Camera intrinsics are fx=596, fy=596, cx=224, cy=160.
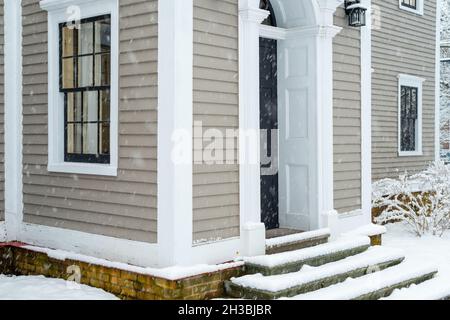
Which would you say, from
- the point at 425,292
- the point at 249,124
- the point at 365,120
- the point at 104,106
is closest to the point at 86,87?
the point at 104,106

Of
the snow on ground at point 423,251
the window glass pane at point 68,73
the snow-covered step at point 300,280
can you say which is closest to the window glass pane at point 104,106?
the window glass pane at point 68,73

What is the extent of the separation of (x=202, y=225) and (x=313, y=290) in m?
1.34

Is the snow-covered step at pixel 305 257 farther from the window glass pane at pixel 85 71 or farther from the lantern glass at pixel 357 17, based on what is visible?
the lantern glass at pixel 357 17

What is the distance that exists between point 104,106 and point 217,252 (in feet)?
6.83

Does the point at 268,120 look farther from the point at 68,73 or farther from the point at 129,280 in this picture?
the point at 129,280

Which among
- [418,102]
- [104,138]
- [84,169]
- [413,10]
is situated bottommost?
[84,169]

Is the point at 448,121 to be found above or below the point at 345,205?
above

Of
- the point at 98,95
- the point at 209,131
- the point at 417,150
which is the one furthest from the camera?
the point at 417,150

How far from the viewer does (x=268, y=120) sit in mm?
7758

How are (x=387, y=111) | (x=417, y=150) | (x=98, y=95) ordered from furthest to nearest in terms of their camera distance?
(x=417, y=150), (x=387, y=111), (x=98, y=95)

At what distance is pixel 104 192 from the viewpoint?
657cm

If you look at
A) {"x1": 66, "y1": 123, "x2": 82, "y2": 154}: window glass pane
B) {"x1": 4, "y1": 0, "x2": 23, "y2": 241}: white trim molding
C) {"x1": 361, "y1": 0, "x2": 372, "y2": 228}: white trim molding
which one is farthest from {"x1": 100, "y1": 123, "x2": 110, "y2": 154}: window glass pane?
{"x1": 361, "y1": 0, "x2": 372, "y2": 228}: white trim molding

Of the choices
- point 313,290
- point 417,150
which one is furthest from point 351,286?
point 417,150
